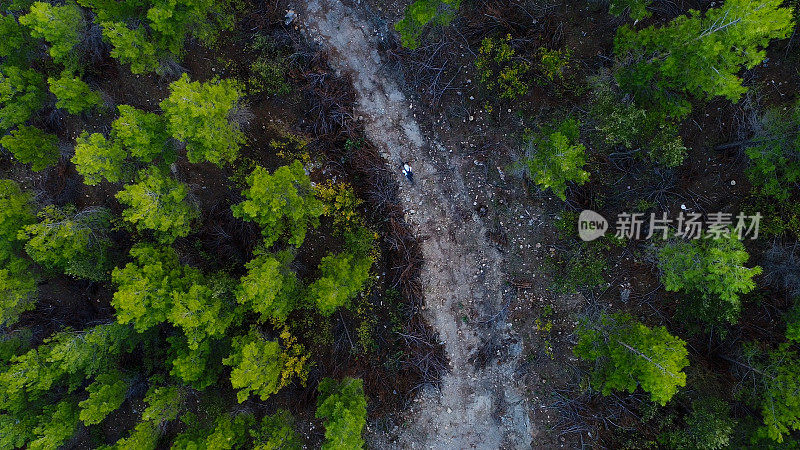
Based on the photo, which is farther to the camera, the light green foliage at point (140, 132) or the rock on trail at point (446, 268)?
the rock on trail at point (446, 268)

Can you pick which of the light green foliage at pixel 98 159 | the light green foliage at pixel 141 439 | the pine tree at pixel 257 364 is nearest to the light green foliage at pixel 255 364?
the pine tree at pixel 257 364

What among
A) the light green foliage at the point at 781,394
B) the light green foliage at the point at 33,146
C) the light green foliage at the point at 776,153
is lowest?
the light green foliage at the point at 33,146

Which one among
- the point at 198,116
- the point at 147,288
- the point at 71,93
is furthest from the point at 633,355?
the point at 71,93

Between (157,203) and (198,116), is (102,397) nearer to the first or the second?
(157,203)

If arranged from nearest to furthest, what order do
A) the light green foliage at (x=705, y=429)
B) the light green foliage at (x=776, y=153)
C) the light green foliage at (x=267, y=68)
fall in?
1. the light green foliage at (x=776, y=153)
2. the light green foliage at (x=705, y=429)
3. the light green foliage at (x=267, y=68)

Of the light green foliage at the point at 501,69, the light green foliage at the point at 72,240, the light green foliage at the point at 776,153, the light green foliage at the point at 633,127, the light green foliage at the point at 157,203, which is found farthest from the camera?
the light green foliage at the point at 501,69

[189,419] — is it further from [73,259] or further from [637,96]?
[637,96]
